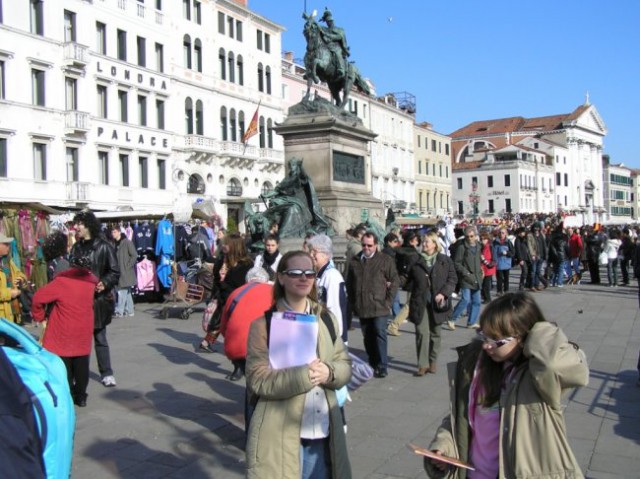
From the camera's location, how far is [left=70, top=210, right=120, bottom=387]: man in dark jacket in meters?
7.57

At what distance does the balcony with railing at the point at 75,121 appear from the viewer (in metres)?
34.9

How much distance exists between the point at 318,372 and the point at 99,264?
15.7 ft

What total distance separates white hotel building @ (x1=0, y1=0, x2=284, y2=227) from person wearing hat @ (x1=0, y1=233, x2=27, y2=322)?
25.4 m

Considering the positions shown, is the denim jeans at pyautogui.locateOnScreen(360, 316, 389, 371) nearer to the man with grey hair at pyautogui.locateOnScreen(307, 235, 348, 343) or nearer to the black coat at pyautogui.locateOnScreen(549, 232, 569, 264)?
the man with grey hair at pyautogui.locateOnScreen(307, 235, 348, 343)

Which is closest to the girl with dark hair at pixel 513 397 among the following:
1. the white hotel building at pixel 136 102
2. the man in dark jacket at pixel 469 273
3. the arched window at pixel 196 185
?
the man in dark jacket at pixel 469 273

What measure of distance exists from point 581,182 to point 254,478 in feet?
399

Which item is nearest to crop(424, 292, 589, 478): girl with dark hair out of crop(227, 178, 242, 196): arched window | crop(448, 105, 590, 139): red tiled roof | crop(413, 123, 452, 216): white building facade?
crop(227, 178, 242, 196): arched window

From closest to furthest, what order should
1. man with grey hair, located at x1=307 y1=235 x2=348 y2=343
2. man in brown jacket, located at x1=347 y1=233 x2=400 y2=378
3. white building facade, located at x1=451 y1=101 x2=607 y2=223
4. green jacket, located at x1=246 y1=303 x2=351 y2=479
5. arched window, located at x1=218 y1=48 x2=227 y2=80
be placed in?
green jacket, located at x1=246 y1=303 x2=351 y2=479, man with grey hair, located at x1=307 y1=235 x2=348 y2=343, man in brown jacket, located at x1=347 y1=233 x2=400 y2=378, arched window, located at x1=218 y1=48 x2=227 y2=80, white building facade, located at x1=451 y1=101 x2=607 y2=223

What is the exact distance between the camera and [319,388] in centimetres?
358

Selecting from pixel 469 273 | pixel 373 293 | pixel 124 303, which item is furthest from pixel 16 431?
pixel 124 303

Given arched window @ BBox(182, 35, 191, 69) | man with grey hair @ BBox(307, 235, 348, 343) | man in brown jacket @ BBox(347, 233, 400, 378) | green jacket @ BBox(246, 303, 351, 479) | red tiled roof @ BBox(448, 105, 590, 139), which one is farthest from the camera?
red tiled roof @ BBox(448, 105, 590, 139)

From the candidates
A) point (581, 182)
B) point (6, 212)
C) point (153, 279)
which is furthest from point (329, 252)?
point (581, 182)

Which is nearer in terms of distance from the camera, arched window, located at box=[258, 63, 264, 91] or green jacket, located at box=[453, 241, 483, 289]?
green jacket, located at box=[453, 241, 483, 289]

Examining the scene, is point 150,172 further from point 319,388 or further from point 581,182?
point 581,182
